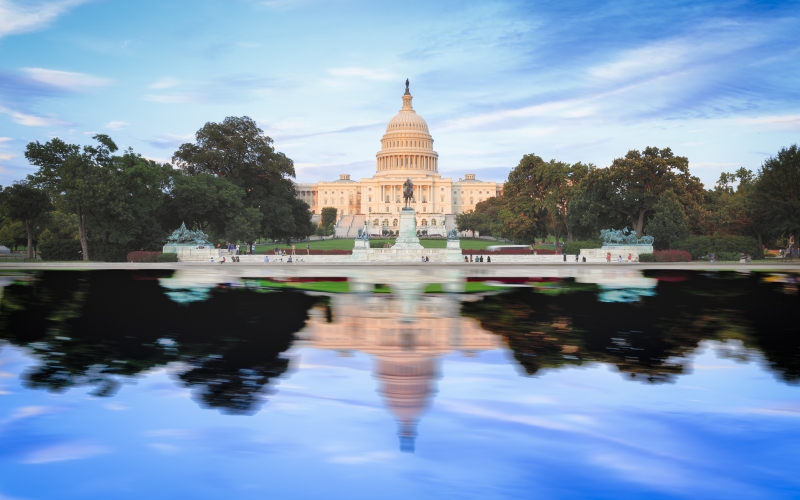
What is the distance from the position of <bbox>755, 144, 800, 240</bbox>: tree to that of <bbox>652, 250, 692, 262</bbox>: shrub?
8.20 metres

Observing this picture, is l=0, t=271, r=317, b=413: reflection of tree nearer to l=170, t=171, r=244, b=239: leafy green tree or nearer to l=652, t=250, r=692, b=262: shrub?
l=170, t=171, r=244, b=239: leafy green tree

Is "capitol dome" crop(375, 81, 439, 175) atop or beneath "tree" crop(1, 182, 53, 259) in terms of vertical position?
atop

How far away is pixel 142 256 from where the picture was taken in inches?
1876

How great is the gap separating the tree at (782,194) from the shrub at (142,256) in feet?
156

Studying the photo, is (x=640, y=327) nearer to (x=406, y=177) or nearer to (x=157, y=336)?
(x=157, y=336)

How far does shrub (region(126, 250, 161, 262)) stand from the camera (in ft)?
156

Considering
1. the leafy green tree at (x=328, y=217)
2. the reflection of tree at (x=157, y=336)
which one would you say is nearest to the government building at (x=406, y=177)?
the leafy green tree at (x=328, y=217)

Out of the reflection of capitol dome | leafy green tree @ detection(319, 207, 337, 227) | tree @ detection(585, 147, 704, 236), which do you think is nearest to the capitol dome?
leafy green tree @ detection(319, 207, 337, 227)

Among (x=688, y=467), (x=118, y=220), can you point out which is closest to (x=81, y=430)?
(x=688, y=467)

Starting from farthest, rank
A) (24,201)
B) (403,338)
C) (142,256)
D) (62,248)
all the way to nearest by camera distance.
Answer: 1. (24,201)
2. (62,248)
3. (142,256)
4. (403,338)

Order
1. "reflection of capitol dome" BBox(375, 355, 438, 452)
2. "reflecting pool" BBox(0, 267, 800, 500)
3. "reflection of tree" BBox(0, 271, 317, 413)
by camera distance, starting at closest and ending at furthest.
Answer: "reflecting pool" BBox(0, 267, 800, 500) → "reflection of capitol dome" BBox(375, 355, 438, 452) → "reflection of tree" BBox(0, 271, 317, 413)

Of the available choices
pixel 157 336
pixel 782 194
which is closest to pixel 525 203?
pixel 782 194

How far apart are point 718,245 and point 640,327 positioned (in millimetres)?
41310

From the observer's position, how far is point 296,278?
31.8 meters
